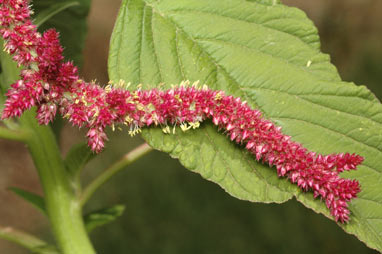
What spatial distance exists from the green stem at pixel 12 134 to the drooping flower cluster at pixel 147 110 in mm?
196

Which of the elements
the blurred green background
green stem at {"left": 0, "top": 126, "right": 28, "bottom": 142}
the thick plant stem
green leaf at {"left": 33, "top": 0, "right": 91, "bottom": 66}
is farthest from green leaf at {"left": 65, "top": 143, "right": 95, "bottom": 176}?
the blurred green background

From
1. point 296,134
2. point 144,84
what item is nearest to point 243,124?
point 296,134

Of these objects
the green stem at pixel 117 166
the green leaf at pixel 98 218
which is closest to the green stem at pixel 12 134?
the green stem at pixel 117 166

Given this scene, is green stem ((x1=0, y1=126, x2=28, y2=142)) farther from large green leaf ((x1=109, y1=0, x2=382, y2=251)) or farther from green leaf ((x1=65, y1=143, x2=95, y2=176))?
large green leaf ((x1=109, y1=0, x2=382, y2=251))

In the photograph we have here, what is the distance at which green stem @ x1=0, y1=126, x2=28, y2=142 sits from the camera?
4.73 feet

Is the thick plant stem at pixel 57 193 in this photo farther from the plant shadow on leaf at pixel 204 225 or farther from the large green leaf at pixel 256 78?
the plant shadow on leaf at pixel 204 225

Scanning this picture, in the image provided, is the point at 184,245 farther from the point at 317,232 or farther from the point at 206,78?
the point at 206,78

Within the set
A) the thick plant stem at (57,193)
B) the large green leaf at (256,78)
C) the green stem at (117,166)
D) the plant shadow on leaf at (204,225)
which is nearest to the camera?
the large green leaf at (256,78)

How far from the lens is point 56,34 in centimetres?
122

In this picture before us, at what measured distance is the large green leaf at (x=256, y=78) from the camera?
139cm

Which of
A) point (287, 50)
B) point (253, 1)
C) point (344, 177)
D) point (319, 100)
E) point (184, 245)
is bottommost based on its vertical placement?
point (184, 245)

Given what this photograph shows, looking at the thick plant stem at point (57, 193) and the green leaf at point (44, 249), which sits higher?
the thick plant stem at point (57, 193)

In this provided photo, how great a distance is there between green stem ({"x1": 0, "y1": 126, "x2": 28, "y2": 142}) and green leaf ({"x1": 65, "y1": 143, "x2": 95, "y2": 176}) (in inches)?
5.2

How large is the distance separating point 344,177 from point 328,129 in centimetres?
14
